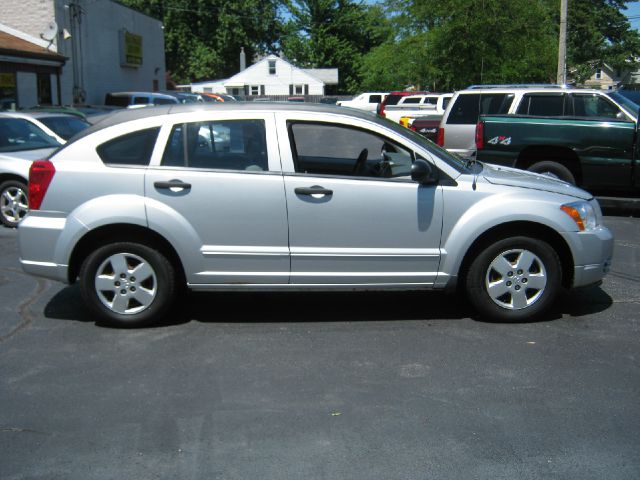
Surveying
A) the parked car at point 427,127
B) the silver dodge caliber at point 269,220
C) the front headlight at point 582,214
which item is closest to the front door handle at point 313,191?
the silver dodge caliber at point 269,220

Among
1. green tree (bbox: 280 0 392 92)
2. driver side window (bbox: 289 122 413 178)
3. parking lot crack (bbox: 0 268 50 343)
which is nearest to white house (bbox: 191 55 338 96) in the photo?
green tree (bbox: 280 0 392 92)

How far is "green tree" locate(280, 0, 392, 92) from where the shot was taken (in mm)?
70375

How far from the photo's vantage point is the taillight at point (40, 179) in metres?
5.63

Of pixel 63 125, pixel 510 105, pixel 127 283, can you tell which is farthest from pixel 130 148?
pixel 510 105

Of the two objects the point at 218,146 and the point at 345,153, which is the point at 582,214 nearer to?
the point at 345,153

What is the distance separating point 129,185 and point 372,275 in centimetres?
197

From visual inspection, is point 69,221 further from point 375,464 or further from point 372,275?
point 375,464

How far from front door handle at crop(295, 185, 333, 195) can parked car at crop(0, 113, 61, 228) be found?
210 inches

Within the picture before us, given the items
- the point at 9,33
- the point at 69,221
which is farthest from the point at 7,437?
the point at 9,33

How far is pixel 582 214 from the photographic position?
5867 mm

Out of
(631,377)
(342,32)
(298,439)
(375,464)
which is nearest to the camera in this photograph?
(375,464)

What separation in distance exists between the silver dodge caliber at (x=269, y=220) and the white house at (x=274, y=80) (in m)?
65.4

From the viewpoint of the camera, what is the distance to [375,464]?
12.2 ft

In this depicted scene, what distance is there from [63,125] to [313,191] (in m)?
8.02
